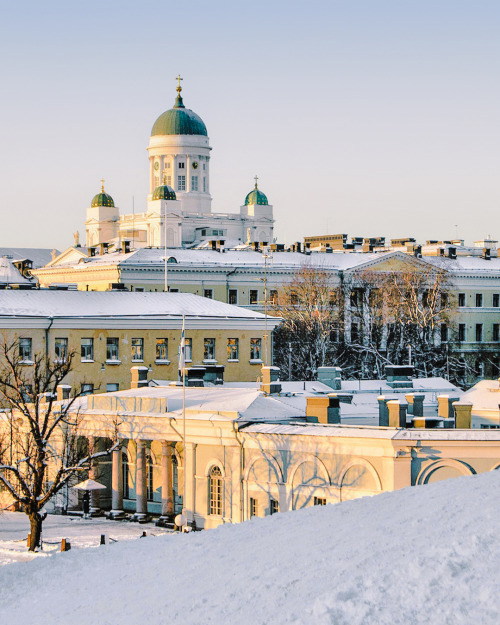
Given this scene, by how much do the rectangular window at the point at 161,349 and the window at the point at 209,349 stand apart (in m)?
2.26

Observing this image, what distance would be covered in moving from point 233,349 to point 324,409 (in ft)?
86.7

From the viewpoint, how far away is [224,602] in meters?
19.9

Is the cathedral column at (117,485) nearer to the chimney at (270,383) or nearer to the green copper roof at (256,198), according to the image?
the chimney at (270,383)

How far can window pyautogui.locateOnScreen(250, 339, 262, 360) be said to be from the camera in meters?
76.8

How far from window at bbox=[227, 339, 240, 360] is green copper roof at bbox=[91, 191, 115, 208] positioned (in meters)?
92.9

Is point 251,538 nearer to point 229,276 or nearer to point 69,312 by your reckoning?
point 69,312

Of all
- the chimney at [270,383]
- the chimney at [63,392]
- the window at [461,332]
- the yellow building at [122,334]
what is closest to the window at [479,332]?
the window at [461,332]

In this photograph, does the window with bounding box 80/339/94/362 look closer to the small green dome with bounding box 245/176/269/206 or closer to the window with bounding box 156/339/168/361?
the window with bounding box 156/339/168/361

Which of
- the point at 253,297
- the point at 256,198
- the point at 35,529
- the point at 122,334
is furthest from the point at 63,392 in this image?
the point at 256,198

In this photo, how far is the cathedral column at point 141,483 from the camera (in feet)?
171

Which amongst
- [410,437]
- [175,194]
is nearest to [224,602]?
[410,437]

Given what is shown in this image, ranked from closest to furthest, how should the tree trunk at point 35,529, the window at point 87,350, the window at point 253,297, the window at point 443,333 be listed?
the tree trunk at point 35,529
the window at point 87,350
the window at point 253,297
the window at point 443,333

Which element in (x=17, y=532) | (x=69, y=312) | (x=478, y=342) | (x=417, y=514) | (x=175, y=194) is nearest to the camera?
(x=417, y=514)

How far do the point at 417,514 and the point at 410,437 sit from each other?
65.0ft
